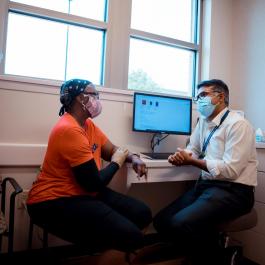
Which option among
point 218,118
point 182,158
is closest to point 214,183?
point 182,158

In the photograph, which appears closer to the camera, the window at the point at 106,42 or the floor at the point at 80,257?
the floor at the point at 80,257

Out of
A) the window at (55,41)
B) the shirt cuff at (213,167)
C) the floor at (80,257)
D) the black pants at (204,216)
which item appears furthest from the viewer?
the window at (55,41)

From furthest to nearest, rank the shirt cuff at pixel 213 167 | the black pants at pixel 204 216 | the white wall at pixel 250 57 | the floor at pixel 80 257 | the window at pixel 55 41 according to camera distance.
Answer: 1. the white wall at pixel 250 57
2. the window at pixel 55 41
3. the floor at pixel 80 257
4. the shirt cuff at pixel 213 167
5. the black pants at pixel 204 216

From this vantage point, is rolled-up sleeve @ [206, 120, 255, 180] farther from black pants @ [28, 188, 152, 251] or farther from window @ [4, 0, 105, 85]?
window @ [4, 0, 105, 85]

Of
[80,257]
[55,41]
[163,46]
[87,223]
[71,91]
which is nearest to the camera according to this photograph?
[87,223]

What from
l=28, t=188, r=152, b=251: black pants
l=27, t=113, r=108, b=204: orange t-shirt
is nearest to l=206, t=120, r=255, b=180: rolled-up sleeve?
l=28, t=188, r=152, b=251: black pants

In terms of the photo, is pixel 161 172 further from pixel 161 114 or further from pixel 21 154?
pixel 21 154

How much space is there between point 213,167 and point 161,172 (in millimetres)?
355

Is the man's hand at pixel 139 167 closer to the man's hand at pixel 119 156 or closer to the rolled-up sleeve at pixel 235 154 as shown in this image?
the man's hand at pixel 119 156

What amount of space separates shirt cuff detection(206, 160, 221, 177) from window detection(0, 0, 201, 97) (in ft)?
3.59

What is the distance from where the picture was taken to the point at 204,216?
1.50 meters

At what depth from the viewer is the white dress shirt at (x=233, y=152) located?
158 cm

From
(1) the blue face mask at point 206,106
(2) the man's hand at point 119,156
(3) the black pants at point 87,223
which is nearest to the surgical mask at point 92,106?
(2) the man's hand at point 119,156

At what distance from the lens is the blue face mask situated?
181 cm
